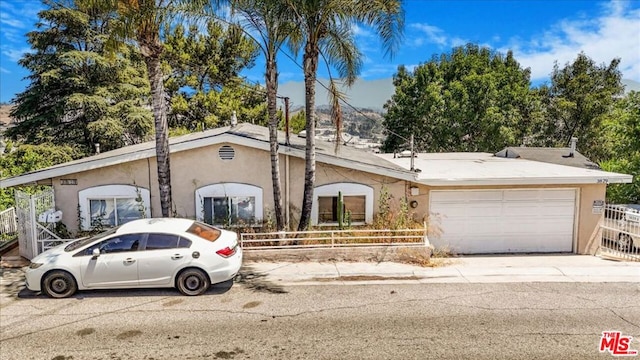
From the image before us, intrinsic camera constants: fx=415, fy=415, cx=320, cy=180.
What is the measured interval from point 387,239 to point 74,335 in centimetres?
837

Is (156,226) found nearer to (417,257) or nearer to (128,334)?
(128,334)

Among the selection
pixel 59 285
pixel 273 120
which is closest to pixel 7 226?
pixel 59 285

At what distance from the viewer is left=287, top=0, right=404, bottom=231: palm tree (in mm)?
11594

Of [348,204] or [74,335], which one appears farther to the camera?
[348,204]

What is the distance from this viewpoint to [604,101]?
1174 inches

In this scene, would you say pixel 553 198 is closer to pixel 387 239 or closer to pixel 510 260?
pixel 510 260

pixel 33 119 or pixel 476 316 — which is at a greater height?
pixel 33 119

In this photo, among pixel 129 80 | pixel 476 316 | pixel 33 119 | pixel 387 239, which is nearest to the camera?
pixel 476 316

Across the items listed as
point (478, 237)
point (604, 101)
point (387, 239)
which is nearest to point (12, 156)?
point (387, 239)

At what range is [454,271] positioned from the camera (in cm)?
1161

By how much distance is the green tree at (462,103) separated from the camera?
28797mm

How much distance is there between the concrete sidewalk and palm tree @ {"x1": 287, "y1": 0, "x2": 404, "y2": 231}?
181cm

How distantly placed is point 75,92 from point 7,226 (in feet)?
48.9

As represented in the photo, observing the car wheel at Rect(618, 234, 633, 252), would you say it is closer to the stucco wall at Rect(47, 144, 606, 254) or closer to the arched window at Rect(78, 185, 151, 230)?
the stucco wall at Rect(47, 144, 606, 254)
